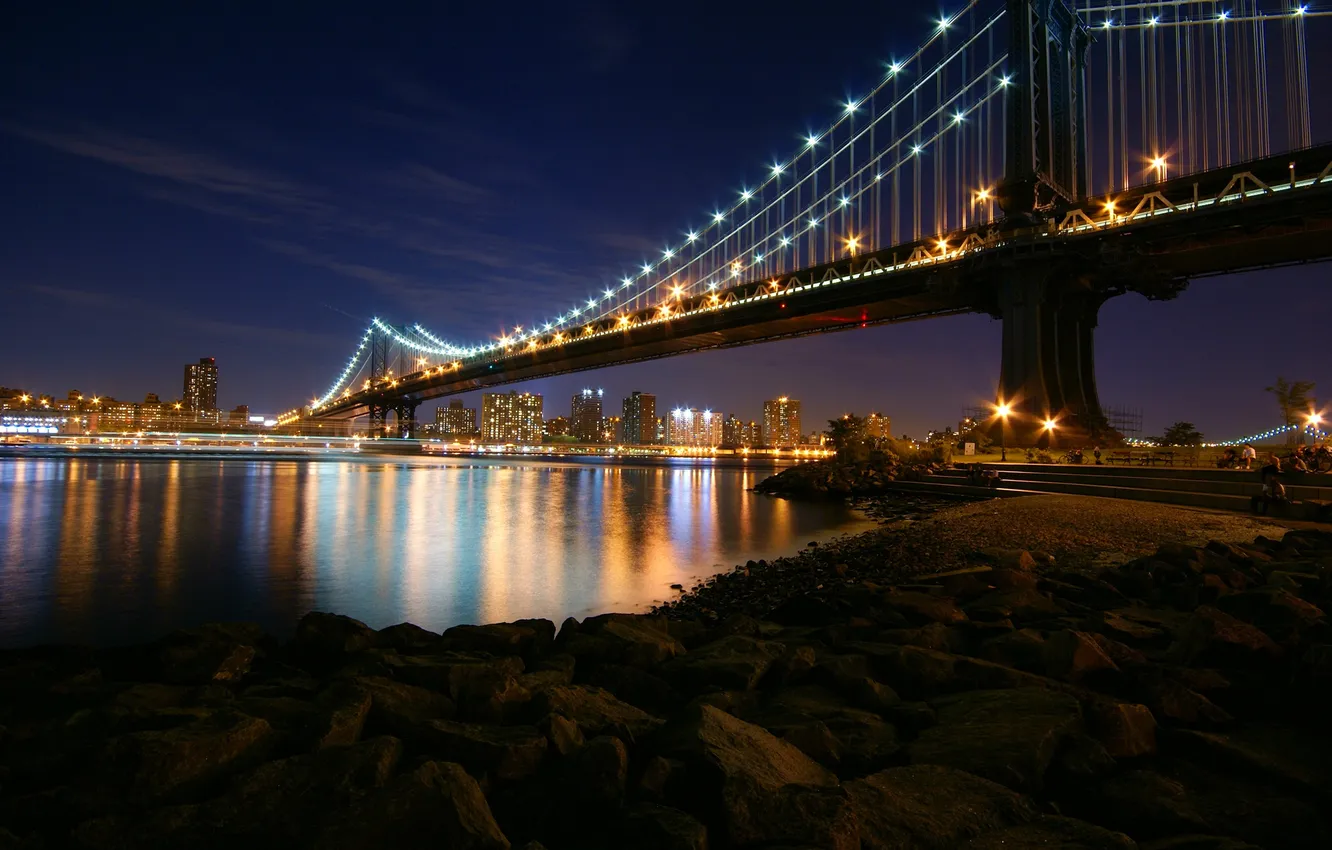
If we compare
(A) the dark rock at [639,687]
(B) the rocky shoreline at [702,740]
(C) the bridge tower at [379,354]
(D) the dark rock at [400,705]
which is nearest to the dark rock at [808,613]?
(B) the rocky shoreline at [702,740]

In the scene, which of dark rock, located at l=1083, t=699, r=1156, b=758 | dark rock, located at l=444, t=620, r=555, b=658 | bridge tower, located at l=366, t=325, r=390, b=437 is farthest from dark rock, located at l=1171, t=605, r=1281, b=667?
bridge tower, located at l=366, t=325, r=390, b=437

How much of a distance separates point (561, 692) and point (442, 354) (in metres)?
78.2

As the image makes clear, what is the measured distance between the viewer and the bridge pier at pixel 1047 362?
22.2m

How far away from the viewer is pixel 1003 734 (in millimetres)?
2715

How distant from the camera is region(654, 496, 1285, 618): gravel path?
7.58 meters

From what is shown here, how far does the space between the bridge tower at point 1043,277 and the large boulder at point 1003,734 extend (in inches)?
850

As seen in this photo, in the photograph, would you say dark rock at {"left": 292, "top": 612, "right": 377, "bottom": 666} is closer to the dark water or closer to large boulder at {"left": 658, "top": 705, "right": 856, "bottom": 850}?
the dark water

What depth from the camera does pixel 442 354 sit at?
7694cm

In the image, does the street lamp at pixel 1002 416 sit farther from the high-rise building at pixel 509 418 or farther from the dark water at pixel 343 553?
the high-rise building at pixel 509 418

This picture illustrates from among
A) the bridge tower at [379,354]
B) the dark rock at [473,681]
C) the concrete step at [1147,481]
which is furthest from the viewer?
the bridge tower at [379,354]

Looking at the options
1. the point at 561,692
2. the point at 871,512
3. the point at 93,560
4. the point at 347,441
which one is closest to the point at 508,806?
the point at 561,692

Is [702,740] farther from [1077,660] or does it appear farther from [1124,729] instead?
[1077,660]

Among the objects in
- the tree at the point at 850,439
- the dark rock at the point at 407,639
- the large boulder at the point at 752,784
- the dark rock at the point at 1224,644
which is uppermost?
the tree at the point at 850,439

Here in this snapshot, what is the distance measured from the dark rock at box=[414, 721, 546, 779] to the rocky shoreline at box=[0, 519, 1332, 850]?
1 centimetres
